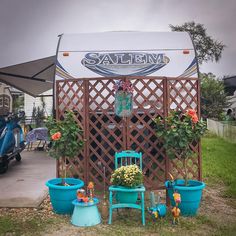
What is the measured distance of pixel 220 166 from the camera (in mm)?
7035

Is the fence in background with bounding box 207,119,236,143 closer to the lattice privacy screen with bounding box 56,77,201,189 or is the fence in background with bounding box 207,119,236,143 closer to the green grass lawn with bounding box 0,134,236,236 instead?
the green grass lawn with bounding box 0,134,236,236

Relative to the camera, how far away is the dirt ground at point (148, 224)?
349 centimetres

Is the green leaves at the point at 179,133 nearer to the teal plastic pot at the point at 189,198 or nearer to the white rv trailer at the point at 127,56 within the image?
the teal plastic pot at the point at 189,198

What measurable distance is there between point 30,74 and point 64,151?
203 inches

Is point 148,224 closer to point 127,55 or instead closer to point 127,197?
point 127,197

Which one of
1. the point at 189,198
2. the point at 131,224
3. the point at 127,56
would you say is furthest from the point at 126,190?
the point at 127,56

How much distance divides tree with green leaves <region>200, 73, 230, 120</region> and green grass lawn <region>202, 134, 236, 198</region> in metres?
8.61

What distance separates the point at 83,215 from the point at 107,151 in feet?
3.64

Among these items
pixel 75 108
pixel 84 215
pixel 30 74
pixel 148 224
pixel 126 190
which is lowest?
pixel 148 224

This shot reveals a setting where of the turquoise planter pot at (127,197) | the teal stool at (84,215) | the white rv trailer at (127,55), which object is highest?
the white rv trailer at (127,55)

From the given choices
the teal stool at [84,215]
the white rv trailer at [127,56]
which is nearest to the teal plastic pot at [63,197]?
the teal stool at [84,215]

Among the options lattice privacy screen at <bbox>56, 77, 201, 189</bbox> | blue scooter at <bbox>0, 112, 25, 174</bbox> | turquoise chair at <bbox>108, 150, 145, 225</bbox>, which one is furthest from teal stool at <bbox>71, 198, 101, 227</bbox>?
blue scooter at <bbox>0, 112, 25, 174</bbox>

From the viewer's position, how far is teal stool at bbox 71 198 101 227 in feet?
12.0

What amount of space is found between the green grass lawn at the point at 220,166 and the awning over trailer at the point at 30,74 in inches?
166
